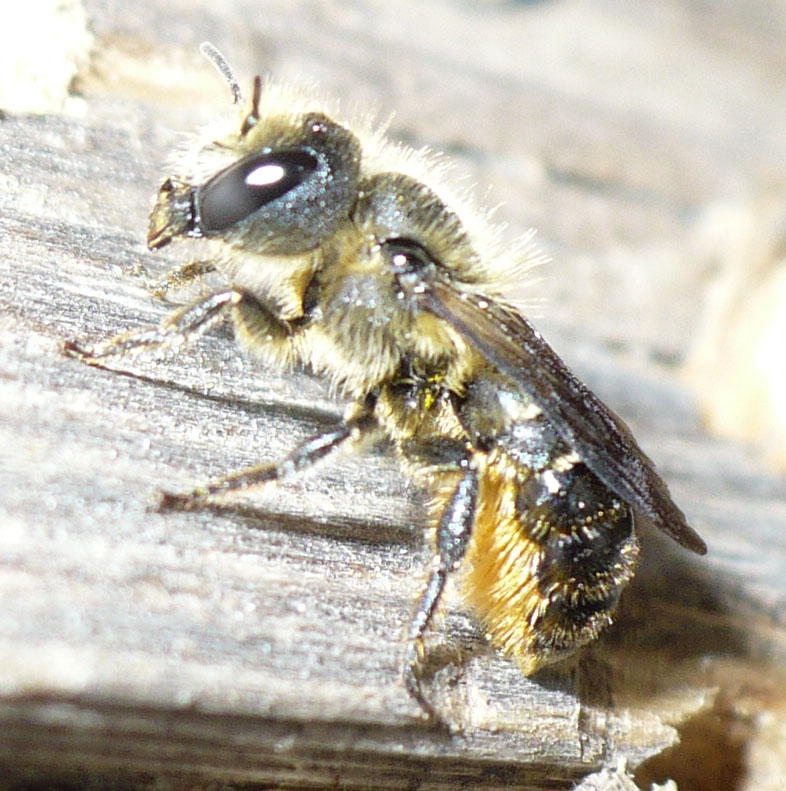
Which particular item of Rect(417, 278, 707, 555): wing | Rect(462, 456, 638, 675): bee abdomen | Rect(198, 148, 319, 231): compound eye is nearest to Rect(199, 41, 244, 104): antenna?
Rect(198, 148, 319, 231): compound eye

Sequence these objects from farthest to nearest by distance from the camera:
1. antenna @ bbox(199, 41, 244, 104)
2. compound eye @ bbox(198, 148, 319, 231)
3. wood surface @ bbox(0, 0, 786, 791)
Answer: antenna @ bbox(199, 41, 244, 104) → compound eye @ bbox(198, 148, 319, 231) → wood surface @ bbox(0, 0, 786, 791)

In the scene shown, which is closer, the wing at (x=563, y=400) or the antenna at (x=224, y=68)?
the wing at (x=563, y=400)

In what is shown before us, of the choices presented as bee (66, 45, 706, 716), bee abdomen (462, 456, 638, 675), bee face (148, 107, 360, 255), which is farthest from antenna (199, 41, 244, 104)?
bee abdomen (462, 456, 638, 675)

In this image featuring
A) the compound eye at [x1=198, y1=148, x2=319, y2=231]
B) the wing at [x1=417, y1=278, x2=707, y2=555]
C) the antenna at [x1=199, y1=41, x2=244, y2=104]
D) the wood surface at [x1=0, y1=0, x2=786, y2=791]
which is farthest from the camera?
the antenna at [x1=199, y1=41, x2=244, y2=104]

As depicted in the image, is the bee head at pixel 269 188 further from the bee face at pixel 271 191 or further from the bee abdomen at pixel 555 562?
the bee abdomen at pixel 555 562

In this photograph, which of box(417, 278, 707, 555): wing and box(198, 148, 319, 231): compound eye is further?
box(198, 148, 319, 231): compound eye

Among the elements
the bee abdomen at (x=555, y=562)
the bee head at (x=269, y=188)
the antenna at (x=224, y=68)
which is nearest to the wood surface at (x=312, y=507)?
the bee abdomen at (x=555, y=562)

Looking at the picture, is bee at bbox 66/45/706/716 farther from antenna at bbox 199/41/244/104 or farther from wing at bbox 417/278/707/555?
antenna at bbox 199/41/244/104

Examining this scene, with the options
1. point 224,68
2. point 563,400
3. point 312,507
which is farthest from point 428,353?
point 224,68

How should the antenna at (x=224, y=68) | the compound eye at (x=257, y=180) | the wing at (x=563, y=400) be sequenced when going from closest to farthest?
the wing at (x=563, y=400), the compound eye at (x=257, y=180), the antenna at (x=224, y=68)

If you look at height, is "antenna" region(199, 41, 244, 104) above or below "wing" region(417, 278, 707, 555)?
above
